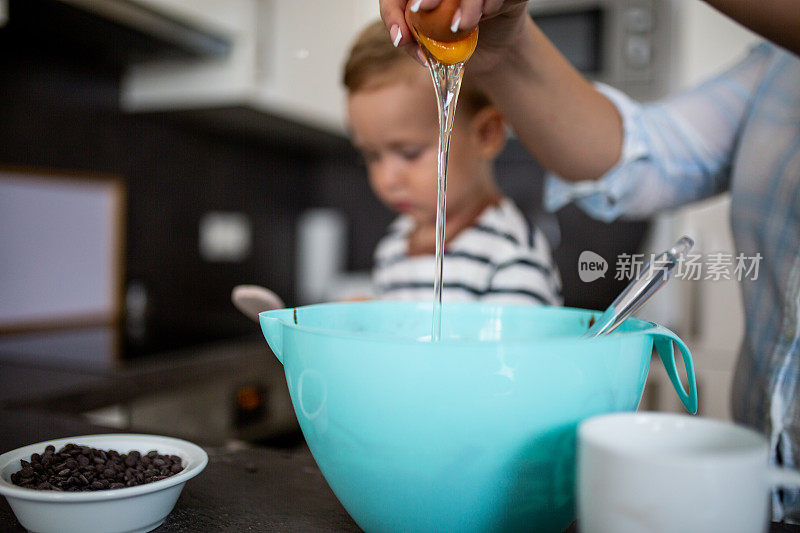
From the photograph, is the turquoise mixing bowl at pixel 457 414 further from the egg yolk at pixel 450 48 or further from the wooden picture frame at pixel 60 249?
the wooden picture frame at pixel 60 249

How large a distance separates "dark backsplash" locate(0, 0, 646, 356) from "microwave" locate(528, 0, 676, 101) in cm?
37

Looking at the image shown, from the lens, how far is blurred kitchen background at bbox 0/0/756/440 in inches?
54.2

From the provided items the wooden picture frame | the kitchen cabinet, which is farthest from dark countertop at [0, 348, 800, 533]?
the kitchen cabinet

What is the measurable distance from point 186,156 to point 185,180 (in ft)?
0.23

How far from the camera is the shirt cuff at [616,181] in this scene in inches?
28.0

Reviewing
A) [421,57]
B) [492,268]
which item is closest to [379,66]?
[492,268]

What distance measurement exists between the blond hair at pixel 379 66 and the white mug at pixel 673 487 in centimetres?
69

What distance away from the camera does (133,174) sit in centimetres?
170

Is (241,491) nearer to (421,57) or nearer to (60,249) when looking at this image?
(421,57)

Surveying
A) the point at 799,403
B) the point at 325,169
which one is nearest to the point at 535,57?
the point at 799,403

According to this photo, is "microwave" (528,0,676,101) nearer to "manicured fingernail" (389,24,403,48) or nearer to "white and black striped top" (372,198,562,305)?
"white and black striped top" (372,198,562,305)

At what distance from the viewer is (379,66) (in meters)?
0.92

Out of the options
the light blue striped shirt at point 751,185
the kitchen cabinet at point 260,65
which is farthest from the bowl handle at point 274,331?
the kitchen cabinet at point 260,65

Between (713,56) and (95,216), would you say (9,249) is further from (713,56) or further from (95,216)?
(713,56)
